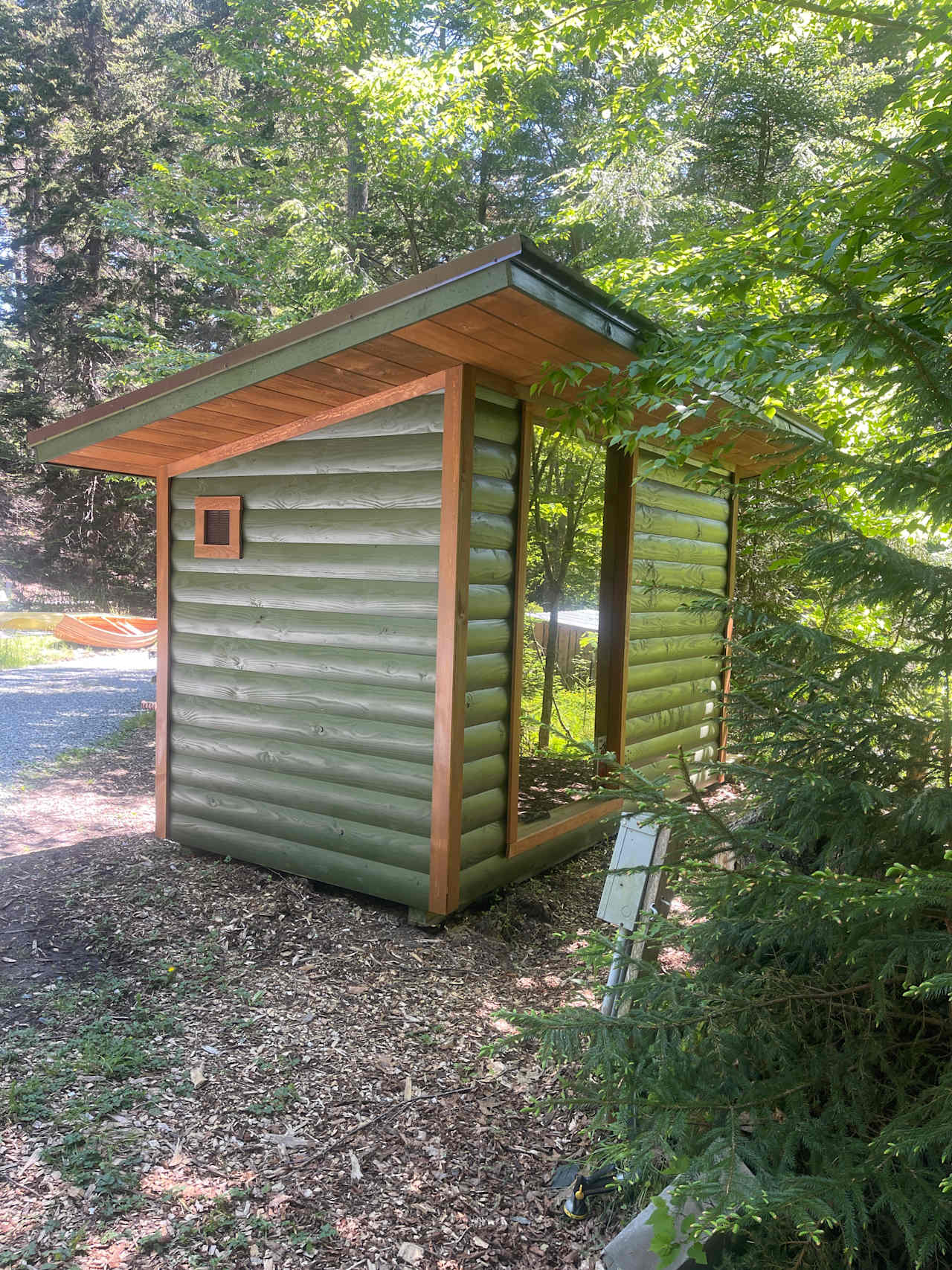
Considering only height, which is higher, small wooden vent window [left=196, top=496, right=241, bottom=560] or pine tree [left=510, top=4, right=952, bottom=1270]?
small wooden vent window [left=196, top=496, right=241, bottom=560]

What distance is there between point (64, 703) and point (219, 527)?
7.93 metres

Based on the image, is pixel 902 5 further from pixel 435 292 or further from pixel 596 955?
pixel 596 955

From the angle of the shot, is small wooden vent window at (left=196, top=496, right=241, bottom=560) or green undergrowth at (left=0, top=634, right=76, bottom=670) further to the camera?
green undergrowth at (left=0, top=634, right=76, bottom=670)

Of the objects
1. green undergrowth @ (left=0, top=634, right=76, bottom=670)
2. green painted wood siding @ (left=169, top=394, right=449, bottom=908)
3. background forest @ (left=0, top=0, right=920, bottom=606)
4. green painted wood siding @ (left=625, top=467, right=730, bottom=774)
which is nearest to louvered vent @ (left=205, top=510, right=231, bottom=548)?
green painted wood siding @ (left=169, top=394, right=449, bottom=908)

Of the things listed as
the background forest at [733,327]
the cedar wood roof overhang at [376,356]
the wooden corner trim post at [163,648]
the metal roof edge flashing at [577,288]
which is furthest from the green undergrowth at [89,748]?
the metal roof edge flashing at [577,288]

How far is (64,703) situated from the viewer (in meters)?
11.5

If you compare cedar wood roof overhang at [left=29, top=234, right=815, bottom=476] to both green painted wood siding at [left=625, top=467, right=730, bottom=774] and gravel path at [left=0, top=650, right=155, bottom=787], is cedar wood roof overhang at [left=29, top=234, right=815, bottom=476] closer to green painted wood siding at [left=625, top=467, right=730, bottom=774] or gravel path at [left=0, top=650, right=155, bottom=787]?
green painted wood siding at [left=625, top=467, right=730, bottom=774]

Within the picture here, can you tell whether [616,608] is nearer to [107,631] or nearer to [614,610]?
[614,610]

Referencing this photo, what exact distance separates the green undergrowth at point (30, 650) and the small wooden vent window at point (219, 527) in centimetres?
1116

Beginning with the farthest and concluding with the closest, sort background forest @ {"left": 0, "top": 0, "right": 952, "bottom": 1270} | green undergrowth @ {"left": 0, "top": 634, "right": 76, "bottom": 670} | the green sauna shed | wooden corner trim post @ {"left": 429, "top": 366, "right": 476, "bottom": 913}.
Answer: green undergrowth @ {"left": 0, "top": 634, "right": 76, "bottom": 670} → wooden corner trim post @ {"left": 429, "top": 366, "right": 476, "bottom": 913} → the green sauna shed → background forest @ {"left": 0, "top": 0, "right": 952, "bottom": 1270}

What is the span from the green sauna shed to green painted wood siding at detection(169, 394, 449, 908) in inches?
0.5

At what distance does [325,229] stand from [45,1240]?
34.9 ft

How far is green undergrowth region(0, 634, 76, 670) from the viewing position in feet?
48.0

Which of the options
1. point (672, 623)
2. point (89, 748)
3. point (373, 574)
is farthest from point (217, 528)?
point (89, 748)
